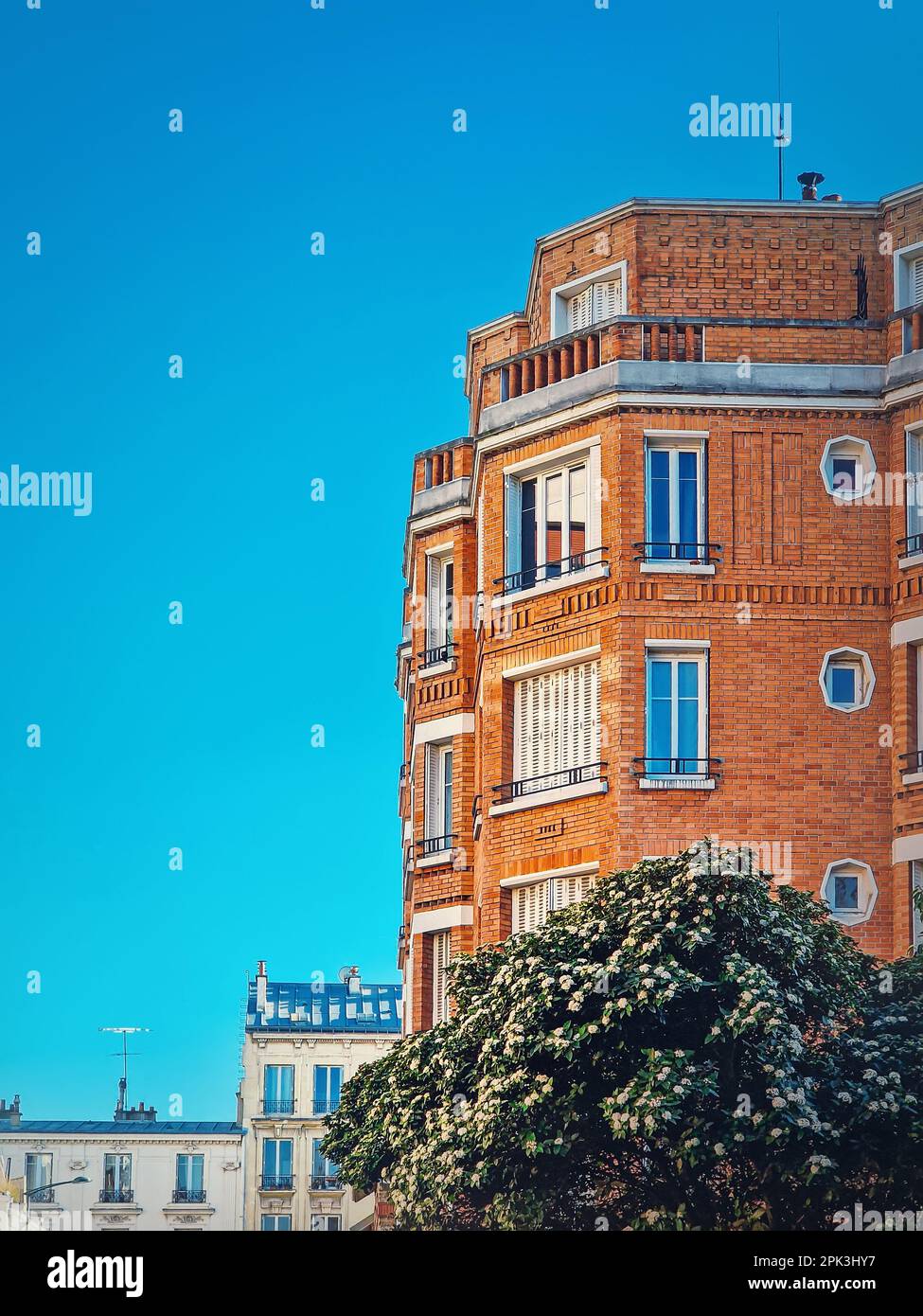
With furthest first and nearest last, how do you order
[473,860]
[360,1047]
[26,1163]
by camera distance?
[360,1047] → [26,1163] → [473,860]

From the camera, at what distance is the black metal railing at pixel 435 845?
40656 millimetres

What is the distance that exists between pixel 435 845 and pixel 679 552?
347 inches

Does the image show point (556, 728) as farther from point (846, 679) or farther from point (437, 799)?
point (437, 799)

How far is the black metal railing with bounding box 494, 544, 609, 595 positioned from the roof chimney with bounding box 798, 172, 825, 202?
8.72 metres

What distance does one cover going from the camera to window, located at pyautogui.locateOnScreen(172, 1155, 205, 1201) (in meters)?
73.8

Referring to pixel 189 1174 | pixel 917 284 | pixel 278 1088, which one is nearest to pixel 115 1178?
pixel 189 1174

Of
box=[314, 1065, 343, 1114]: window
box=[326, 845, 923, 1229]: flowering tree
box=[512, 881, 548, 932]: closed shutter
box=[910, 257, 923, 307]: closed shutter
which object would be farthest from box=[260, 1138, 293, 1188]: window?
box=[910, 257, 923, 307]: closed shutter

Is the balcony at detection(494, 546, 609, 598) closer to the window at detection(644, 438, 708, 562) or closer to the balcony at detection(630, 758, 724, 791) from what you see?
the window at detection(644, 438, 708, 562)
